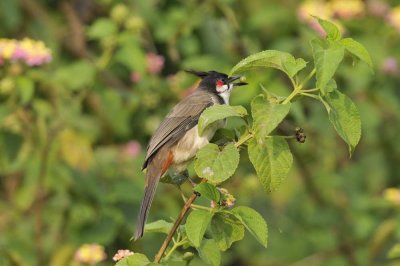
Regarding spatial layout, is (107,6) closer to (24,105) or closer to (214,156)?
(24,105)

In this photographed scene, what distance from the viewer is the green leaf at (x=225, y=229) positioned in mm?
2846

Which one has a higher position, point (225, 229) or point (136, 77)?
point (225, 229)

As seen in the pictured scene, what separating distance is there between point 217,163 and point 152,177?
944mm

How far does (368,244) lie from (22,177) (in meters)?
2.26

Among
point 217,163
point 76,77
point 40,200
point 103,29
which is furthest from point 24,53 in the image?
point 217,163

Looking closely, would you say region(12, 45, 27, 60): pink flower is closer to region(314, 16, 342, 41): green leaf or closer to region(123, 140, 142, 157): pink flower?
region(123, 140, 142, 157): pink flower

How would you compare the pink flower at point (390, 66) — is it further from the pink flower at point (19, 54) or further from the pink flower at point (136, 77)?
the pink flower at point (19, 54)

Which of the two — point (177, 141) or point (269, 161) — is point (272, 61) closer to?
point (269, 161)

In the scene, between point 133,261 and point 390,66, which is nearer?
point 133,261

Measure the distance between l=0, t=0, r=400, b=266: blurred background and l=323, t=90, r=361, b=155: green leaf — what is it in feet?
7.52

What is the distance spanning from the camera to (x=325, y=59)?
2668mm

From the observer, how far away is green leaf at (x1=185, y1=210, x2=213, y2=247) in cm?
273

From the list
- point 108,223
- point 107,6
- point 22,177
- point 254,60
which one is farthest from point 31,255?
point 254,60

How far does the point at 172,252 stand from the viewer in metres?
2.95
